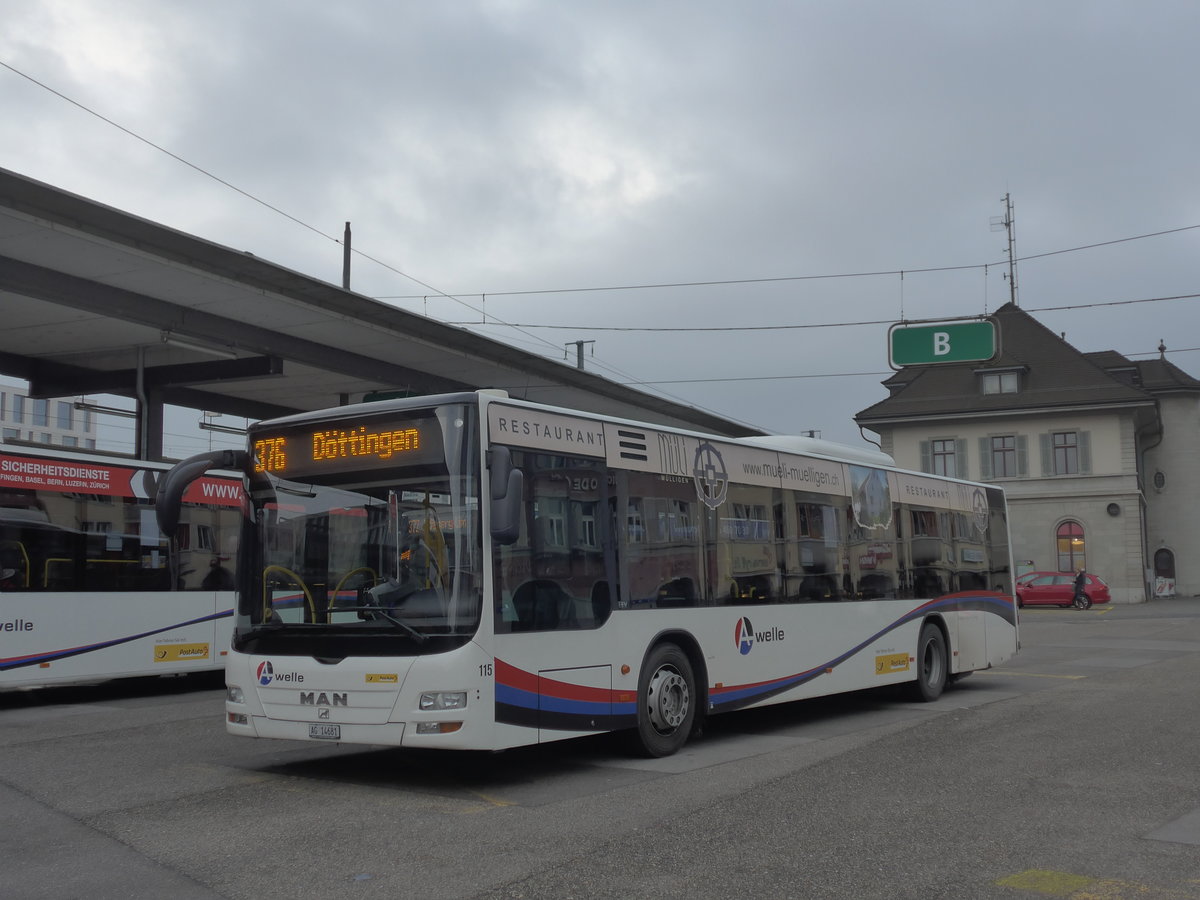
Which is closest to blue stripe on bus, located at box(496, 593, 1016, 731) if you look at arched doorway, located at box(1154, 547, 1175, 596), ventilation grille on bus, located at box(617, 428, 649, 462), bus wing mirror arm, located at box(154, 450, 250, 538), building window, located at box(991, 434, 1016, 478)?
ventilation grille on bus, located at box(617, 428, 649, 462)

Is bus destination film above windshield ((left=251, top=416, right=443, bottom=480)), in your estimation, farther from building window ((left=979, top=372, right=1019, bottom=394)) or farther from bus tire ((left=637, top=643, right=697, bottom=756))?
building window ((left=979, top=372, right=1019, bottom=394))

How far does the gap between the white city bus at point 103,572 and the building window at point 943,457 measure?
4626 centimetres

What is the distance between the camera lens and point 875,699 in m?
15.2

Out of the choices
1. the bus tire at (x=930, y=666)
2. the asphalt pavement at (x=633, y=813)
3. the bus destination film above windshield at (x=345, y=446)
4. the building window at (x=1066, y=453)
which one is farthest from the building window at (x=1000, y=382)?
the bus destination film above windshield at (x=345, y=446)

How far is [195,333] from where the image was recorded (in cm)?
2138

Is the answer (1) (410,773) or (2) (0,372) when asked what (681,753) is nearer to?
(1) (410,773)

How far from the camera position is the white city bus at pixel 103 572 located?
14234 mm

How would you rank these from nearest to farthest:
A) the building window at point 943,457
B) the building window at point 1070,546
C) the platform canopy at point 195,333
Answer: the platform canopy at point 195,333
the building window at point 1070,546
the building window at point 943,457

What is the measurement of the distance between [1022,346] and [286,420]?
2184 inches

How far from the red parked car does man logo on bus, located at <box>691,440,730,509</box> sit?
125 ft

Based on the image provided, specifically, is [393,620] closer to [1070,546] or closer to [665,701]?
[665,701]

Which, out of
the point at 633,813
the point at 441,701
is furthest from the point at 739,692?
the point at 441,701

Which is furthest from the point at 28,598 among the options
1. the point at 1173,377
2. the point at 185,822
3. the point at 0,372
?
the point at 1173,377

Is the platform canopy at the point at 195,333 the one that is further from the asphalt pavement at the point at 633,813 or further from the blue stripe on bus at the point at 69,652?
the asphalt pavement at the point at 633,813
